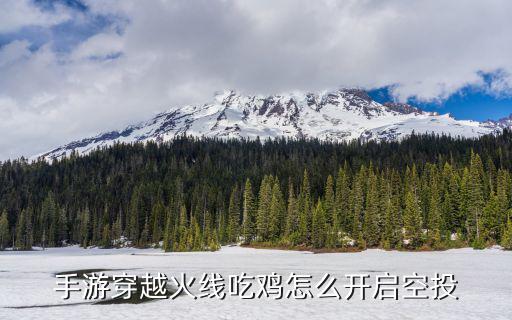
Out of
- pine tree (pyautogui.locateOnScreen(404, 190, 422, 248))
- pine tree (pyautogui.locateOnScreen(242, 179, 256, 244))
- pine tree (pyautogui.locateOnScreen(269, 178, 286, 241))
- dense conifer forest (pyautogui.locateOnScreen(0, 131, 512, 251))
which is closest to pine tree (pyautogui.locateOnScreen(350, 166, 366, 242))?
dense conifer forest (pyautogui.locateOnScreen(0, 131, 512, 251))

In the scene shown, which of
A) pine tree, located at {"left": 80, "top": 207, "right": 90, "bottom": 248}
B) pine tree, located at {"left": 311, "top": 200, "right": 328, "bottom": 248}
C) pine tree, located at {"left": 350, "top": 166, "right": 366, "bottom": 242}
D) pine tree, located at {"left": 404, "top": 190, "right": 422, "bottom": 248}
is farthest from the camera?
pine tree, located at {"left": 80, "top": 207, "right": 90, "bottom": 248}

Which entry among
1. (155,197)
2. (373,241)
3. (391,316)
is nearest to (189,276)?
(391,316)

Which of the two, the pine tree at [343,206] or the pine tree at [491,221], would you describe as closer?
the pine tree at [491,221]

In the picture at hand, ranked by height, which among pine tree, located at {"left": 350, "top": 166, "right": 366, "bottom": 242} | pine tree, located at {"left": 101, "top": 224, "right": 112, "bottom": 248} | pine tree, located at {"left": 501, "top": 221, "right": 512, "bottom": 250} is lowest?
pine tree, located at {"left": 101, "top": 224, "right": 112, "bottom": 248}

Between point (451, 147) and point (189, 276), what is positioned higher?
point (451, 147)

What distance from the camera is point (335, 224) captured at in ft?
303

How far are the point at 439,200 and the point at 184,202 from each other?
7867 cm

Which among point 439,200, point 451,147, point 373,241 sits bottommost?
point 373,241

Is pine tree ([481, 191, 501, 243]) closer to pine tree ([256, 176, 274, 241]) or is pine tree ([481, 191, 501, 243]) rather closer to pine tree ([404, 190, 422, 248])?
pine tree ([404, 190, 422, 248])

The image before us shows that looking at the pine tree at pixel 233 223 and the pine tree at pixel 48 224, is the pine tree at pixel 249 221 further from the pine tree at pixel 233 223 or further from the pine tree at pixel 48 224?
the pine tree at pixel 48 224

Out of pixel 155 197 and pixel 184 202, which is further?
pixel 155 197

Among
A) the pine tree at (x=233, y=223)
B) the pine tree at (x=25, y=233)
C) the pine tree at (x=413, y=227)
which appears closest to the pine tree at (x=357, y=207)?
the pine tree at (x=413, y=227)

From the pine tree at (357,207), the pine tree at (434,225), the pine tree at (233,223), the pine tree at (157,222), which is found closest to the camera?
the pine tree at (434,225)

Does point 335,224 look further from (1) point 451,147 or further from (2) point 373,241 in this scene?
(1) point 451,147
